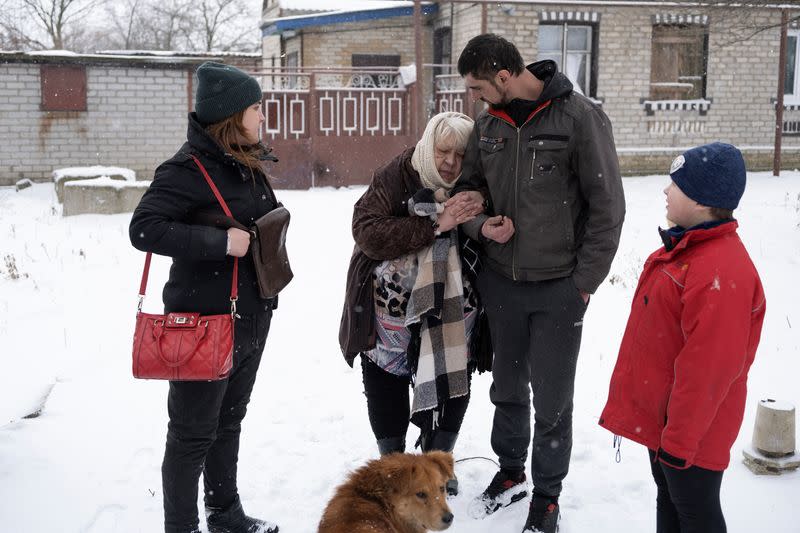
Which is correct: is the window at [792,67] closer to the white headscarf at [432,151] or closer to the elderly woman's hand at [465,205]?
the white headscarf at [432,151]

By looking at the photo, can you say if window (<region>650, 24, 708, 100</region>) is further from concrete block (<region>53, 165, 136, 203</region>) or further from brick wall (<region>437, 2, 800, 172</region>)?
concrete block (<region>53, 165, 136, 203</region>)

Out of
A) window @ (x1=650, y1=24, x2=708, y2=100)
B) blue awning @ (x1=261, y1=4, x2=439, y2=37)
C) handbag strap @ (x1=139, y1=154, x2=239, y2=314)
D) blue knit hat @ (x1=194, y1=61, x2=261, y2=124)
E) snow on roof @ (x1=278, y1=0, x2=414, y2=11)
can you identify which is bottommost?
handbag strap @ (x1=139, y1=154, x2=239, y2=314)

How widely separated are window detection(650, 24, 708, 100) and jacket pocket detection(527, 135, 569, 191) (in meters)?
14.1

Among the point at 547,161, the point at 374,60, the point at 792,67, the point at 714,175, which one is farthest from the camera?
the point at 374,60

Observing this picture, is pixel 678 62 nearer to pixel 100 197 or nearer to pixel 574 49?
pixel 574 49

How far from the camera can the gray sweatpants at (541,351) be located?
2.94 meters

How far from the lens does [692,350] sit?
2141 millimetres

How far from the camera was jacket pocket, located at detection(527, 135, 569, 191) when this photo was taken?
9.25 ft

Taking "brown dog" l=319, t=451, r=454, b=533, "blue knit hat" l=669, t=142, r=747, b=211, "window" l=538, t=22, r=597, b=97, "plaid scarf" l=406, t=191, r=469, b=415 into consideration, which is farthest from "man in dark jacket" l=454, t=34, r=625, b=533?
"window" l=538, t=22, r=597, b=97

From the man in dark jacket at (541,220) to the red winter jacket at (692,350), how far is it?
461 mm

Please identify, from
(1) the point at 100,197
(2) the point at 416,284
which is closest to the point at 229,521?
(2) the point at 416,284

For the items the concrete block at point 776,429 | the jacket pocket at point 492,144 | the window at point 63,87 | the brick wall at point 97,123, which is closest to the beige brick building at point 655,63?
the brick wall at point 97,123

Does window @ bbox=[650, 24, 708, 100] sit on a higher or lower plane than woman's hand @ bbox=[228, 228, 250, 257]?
higher

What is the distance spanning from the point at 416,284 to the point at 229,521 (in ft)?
4.04
